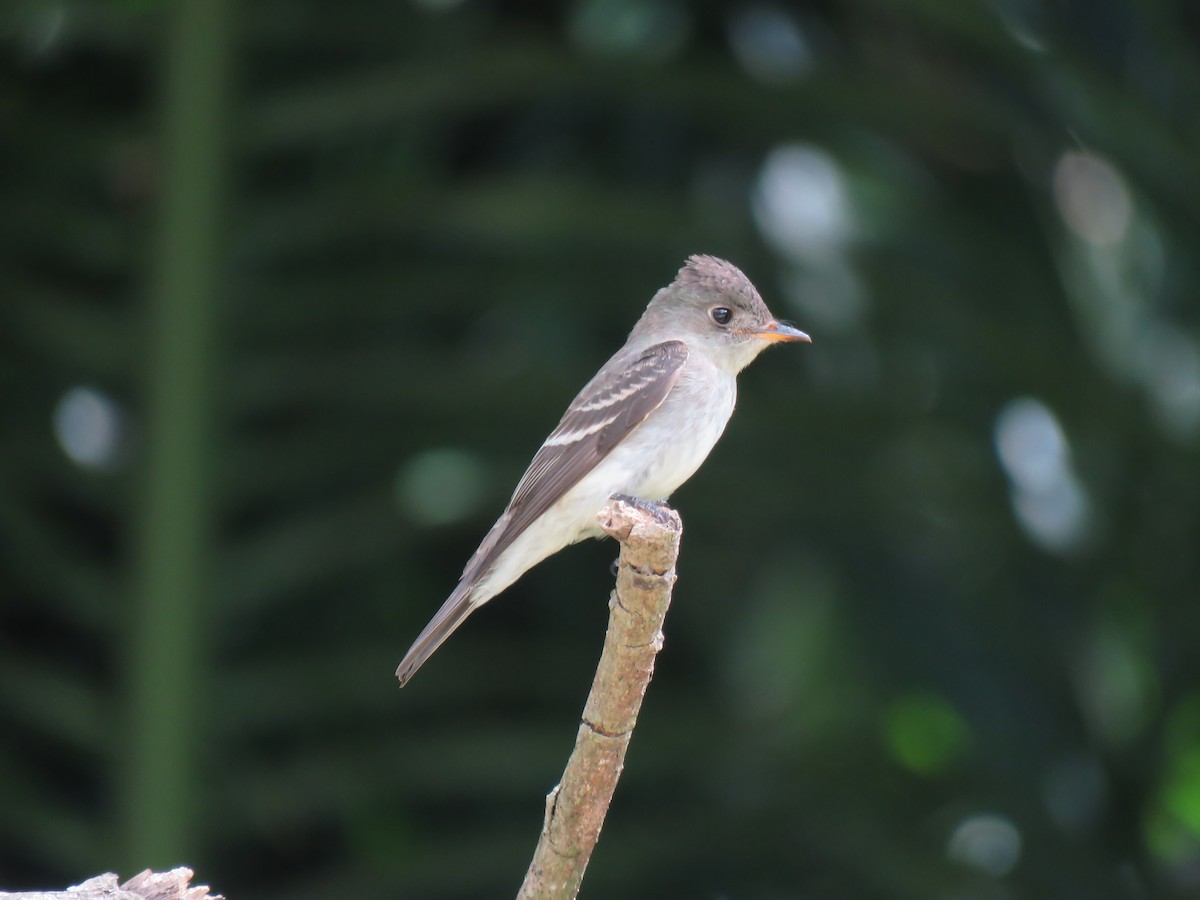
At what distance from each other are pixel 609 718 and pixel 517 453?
2.31 m

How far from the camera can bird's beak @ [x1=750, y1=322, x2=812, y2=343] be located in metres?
4.82

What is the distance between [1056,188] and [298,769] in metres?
3.23

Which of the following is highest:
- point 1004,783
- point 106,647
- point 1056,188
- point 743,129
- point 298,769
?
point 743,129

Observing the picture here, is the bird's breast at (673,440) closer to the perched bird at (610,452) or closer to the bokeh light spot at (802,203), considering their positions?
the perched bird at (610,452)

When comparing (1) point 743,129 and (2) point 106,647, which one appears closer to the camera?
(2) point 106,647

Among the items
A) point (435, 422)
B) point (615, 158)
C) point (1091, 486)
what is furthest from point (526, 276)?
point (1091, 486)

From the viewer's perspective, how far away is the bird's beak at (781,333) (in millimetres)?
4824

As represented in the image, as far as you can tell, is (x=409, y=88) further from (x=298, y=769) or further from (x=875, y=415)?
(x=298, y=769)

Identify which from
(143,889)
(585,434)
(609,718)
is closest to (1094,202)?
(585,434)

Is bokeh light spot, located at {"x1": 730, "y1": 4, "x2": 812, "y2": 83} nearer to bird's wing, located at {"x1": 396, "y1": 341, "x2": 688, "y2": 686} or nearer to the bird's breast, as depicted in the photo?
bird's wing, located at {"x1": 396, "y1": 341, "x2": 688, "y2": 686}

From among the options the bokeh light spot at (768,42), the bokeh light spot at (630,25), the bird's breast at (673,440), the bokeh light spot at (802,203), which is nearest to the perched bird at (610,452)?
the bird's breast at (673,440)

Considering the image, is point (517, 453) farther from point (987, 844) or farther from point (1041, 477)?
point (987, 844)

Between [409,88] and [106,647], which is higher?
[409,88]

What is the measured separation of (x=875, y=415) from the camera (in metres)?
5.03
